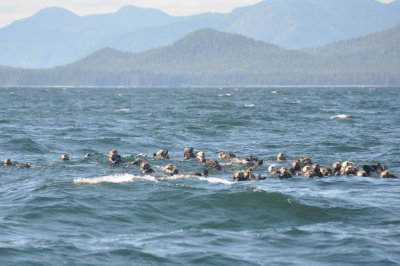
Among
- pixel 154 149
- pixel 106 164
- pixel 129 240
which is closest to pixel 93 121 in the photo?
pixel 154 149

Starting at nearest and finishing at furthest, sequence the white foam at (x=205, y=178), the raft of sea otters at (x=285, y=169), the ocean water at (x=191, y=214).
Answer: the ocean water at (x=191, y=214)
the white foam at (x=205, y=178)
the raft of sea otters at (x=285, y=169)

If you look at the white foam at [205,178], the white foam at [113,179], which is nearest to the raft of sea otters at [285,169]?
the white foam at [205,178]

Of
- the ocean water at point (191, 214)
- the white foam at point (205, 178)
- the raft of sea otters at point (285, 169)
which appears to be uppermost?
the raft of sea otters at point (285, 169)

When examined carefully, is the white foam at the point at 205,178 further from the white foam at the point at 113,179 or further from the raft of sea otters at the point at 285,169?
the white foam at the point at 113,179

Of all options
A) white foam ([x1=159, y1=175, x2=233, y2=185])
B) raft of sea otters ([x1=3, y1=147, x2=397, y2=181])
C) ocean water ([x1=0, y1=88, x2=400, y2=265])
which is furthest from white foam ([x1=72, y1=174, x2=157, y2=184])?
raft of sea otters ([x1=3, y1=147, x2=397, y2=181])

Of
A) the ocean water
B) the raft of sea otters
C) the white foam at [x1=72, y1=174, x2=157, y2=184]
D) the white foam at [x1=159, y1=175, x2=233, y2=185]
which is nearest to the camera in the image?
the ocean water

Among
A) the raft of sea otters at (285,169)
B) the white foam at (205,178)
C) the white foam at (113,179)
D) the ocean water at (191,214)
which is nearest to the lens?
the ocean water at (191,214)

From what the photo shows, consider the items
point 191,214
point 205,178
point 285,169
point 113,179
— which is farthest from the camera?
point 285,169

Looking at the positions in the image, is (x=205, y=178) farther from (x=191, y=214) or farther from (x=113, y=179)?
(x=191, y=214)

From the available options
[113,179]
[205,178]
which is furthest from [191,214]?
[113,179]

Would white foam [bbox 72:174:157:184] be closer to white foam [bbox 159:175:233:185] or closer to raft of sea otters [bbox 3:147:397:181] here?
white foam [bbox 159:175:233:185]

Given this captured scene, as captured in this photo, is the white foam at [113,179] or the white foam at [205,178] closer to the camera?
the white foam at [113,179]

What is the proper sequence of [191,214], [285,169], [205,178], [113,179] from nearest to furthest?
[191,214]
[113,179]
[205,178]
[285,169]

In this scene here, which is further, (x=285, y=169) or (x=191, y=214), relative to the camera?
(x=285, y=169)
